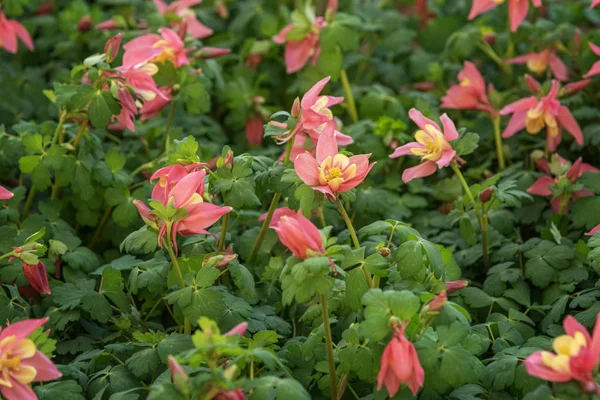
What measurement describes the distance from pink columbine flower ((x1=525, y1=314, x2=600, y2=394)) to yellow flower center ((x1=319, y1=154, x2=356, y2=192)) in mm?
363

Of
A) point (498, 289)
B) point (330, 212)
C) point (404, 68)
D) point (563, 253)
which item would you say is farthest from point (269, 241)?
point (404, 68)

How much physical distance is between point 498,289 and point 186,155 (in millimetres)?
585

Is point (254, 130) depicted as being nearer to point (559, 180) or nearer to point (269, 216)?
point (269, 216)

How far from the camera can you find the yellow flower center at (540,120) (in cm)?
165

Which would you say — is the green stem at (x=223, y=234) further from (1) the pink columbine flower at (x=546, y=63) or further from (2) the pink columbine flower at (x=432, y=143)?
(1) the pink columbine flower at (x=546, y=63)

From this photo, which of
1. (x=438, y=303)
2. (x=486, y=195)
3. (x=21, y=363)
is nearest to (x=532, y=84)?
(x=486, y=195)

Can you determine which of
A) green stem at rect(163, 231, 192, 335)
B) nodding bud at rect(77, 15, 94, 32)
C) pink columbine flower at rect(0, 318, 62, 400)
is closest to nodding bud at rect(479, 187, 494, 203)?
green stem at rect(163, 231, 192, 335)

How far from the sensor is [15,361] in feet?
3.59

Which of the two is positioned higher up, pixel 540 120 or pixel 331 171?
pixel 331 171

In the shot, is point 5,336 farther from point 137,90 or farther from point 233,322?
Answer: point 137,90

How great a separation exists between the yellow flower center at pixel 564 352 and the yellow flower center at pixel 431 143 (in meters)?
0.45

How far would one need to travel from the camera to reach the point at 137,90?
1498mm

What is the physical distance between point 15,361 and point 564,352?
2.27ft

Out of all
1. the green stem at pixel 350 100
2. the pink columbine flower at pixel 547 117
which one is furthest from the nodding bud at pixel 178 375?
the green stem at pixel 350 100
